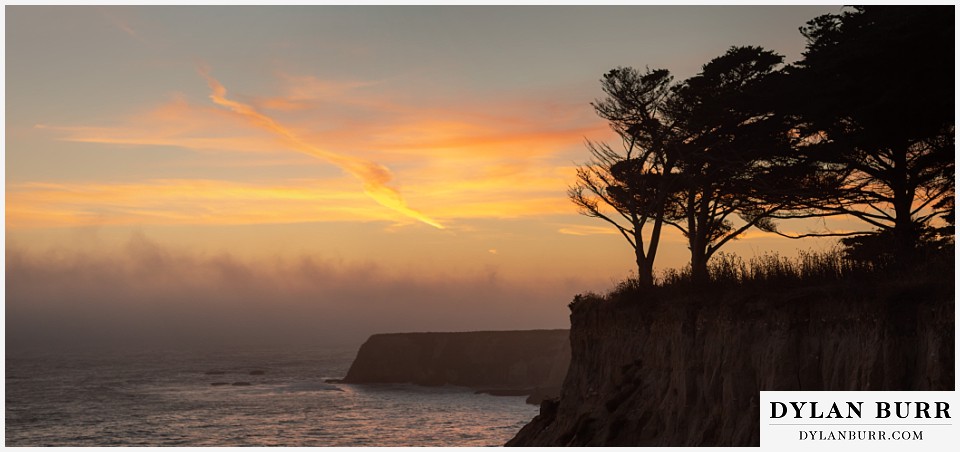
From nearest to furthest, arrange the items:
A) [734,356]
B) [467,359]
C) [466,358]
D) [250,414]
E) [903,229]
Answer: [734,356] < [903,229] < [250,414] < [467,359] < [466,358]

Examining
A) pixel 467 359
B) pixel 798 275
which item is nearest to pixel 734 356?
pixel 798 275

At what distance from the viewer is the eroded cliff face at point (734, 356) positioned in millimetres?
17609

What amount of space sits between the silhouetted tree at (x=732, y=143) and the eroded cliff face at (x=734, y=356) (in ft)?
14.0

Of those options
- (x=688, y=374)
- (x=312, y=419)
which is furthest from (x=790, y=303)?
(x=312, y=419)

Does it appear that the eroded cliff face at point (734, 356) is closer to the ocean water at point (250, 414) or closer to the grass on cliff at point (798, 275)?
the grass on cliff at point (798, 275)

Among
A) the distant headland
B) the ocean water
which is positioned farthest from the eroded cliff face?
the distant headland

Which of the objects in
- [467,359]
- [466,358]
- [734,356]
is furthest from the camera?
[466,358]

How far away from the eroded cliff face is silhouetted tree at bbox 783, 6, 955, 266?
305 centimetres

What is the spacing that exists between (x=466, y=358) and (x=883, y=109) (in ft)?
361

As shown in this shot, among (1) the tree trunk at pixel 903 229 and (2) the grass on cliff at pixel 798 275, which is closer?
(2) the grass on cliff at pixel 798 275

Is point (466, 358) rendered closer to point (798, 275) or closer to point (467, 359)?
point (467, 359)

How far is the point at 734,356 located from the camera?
21734mm

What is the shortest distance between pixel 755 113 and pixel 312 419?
179 ft

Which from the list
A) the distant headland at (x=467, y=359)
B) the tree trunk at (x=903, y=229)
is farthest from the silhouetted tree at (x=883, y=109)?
the distant headland at (x=467, y=359)
